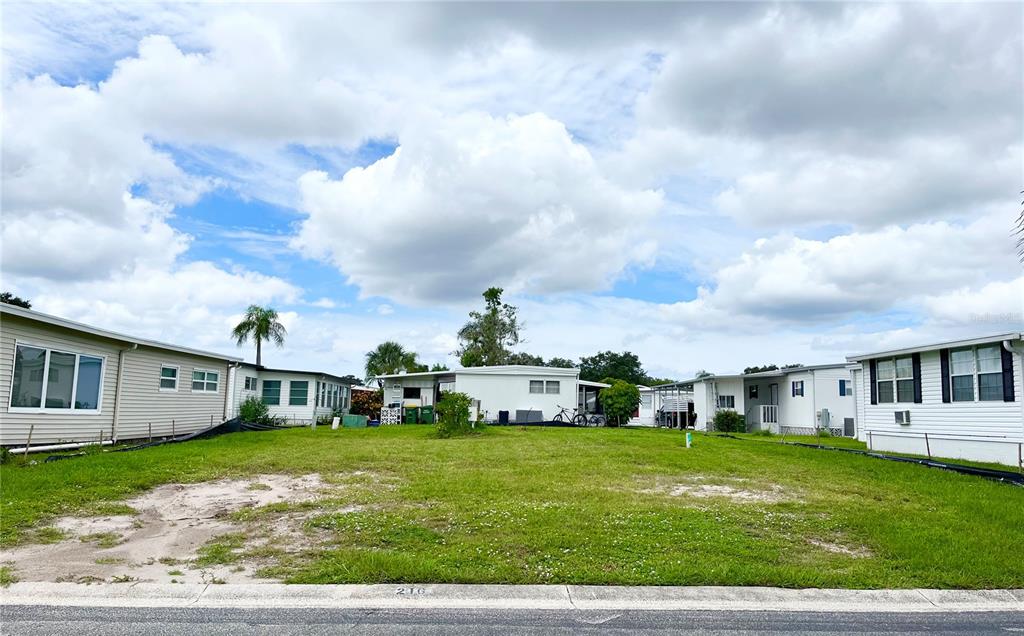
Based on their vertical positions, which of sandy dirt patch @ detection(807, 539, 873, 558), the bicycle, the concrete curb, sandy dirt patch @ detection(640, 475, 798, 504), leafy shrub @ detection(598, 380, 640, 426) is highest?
leafy shrub @ detection(598, 380, 640, 426)

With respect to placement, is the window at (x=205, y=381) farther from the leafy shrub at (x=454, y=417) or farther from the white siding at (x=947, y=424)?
the white siding at (x=947, y=424)

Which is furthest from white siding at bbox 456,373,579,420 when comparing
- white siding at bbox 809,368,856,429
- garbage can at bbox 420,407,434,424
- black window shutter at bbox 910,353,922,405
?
black window shutter at bbox 910,353,922,405

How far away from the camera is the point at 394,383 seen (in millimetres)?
→ 39094

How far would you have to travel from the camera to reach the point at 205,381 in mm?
23297

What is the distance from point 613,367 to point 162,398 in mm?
55052

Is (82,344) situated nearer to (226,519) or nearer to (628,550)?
(226,519)

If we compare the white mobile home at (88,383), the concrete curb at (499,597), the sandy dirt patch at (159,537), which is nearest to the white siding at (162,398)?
the white mobile home at (88,383)

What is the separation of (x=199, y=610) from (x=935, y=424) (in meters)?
19.9

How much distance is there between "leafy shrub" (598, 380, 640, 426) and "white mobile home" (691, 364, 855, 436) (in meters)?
3.88

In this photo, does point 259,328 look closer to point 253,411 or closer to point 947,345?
point 253,411

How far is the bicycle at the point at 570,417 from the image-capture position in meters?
33.5

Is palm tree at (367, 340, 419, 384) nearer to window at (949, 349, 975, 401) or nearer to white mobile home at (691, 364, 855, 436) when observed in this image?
white mobile home at (691, 364, 855, 436)

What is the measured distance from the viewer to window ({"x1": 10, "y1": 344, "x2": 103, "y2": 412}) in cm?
1437

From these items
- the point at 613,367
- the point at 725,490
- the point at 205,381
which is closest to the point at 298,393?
the point at 205,381
